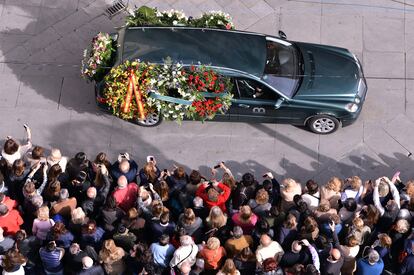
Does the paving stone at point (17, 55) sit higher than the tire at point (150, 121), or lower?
higher

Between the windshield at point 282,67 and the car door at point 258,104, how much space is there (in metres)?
0.19

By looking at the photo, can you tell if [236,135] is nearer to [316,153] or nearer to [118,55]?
[316,153]

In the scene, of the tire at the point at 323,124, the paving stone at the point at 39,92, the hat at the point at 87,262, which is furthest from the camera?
the paving stone at the point at 39,92

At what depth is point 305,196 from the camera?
377 inches

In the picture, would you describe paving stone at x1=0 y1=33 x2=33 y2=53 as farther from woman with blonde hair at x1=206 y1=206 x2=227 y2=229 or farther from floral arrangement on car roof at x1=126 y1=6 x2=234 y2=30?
woman with blonde hair at x1=206 y1=206 x2=227 y2=229

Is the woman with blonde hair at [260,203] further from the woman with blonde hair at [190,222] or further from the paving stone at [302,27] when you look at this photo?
the paving stone at [302,27]

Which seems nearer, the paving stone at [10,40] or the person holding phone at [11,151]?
the person holding phone at [11,151]

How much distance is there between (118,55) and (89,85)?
1648 mm

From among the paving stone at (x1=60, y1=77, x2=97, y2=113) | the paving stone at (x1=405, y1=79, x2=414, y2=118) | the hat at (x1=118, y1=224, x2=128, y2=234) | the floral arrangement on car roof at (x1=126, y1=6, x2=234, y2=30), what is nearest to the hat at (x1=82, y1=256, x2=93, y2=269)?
the hat at (x1=118, y1=224, x2=128, y2=234)

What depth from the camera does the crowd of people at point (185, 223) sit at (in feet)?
28.5

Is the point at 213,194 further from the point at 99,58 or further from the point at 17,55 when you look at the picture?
the point at 17,55

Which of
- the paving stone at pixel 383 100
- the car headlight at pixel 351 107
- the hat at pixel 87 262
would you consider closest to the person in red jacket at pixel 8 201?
the hat at pixel 87 262

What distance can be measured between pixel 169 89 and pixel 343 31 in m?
4.32

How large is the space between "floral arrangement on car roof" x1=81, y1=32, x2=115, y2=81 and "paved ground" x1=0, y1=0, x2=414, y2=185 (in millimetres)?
1084
